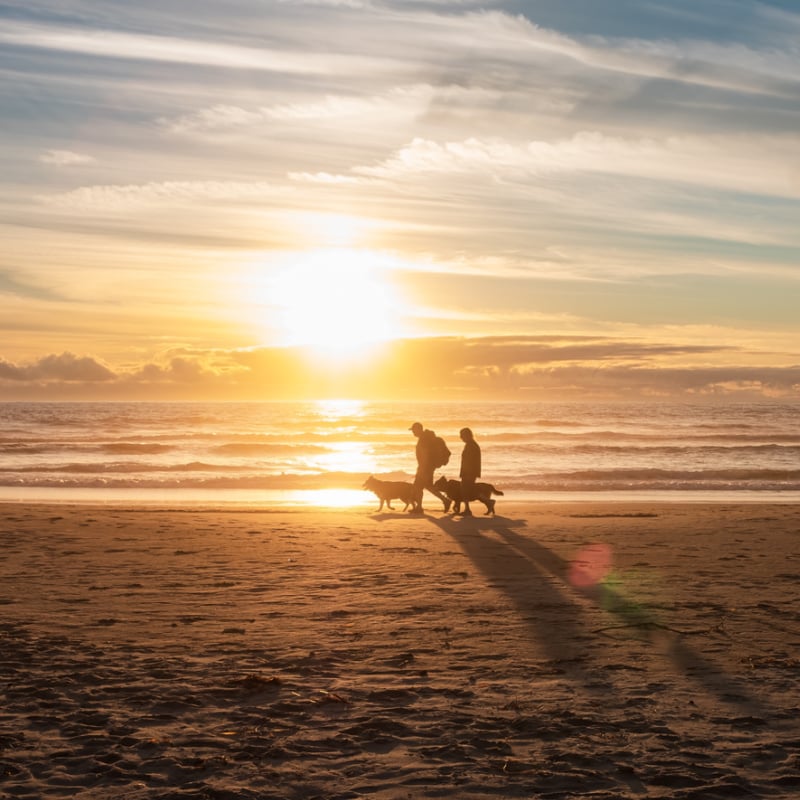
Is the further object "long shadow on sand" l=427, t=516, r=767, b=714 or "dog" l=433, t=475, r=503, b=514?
"dog" l=433, t=475, r=503, b=514

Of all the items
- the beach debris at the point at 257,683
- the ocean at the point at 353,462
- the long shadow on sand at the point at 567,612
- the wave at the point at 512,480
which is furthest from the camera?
the wave at the point at 512,480

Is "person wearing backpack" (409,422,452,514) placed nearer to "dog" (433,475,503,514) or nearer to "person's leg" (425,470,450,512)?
"person's leg" (425,470,450,512)

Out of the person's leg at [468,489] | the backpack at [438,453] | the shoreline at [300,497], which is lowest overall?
the shoreline at [300,497]

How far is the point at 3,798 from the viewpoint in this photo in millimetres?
4273

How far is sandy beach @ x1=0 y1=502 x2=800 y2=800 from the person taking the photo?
4621 mm

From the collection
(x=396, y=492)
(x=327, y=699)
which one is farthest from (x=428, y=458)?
(x=327, y=699)

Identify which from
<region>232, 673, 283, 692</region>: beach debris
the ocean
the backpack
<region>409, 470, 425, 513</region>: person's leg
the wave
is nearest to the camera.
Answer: <region>232, 673, 283, 692</region>: beach debris

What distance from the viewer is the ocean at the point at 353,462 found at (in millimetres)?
25859

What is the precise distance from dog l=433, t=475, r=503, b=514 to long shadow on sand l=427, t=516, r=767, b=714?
12.1 feet

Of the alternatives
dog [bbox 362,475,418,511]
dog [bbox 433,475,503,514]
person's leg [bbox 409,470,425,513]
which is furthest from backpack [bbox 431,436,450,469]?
dog [bbox 362,475,418,511]

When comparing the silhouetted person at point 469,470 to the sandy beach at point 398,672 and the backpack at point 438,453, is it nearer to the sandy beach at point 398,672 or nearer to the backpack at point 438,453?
the backpack at point 438,453

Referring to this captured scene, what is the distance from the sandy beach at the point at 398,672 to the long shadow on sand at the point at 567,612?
33mm

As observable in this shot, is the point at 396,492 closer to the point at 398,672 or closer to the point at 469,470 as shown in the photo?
the point at 469,470

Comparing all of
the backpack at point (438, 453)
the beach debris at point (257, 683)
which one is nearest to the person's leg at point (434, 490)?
the backpack at point (438, 453)
